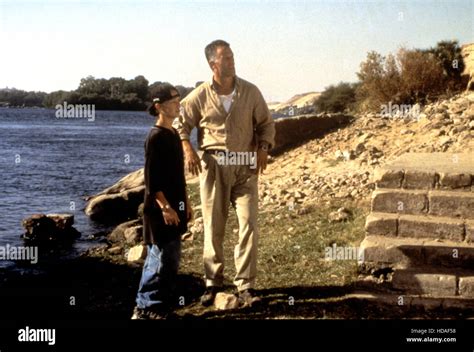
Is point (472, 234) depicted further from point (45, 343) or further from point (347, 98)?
point (347, 98)

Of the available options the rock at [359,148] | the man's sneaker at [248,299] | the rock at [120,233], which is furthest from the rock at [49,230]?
the man's sneaker at [248,299]

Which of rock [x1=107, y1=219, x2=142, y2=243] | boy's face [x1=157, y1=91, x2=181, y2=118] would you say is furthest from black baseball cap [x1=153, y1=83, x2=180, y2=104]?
rock [x1=107, y1=219, x2=142, y2=243]

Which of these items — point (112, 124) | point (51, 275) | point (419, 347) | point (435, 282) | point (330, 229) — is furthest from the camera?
point (112, 124)

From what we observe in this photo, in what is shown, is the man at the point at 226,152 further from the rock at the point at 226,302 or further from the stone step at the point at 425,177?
the stone step at the point at 425,177

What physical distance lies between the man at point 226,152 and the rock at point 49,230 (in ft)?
24.9

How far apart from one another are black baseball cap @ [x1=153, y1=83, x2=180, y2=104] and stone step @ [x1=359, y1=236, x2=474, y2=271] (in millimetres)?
1948

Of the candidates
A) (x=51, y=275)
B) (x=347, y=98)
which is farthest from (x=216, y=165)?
(x=347, y=98)

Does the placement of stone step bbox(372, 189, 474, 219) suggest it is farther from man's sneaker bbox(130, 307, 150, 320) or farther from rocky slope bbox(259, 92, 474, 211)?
rocky slope bbox(259, 92, 474, 211)

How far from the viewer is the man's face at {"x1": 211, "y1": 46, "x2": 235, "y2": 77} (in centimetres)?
481

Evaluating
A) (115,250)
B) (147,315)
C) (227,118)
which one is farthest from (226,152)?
(115,250)

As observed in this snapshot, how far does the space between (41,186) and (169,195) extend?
1353 centimetres

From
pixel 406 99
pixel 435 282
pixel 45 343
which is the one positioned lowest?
pixel 45 343

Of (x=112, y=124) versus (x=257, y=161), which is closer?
(x=257, y=161)

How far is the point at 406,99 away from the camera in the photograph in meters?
13.2
